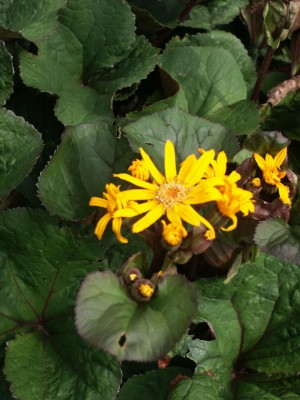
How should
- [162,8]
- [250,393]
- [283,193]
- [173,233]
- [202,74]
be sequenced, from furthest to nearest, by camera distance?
[162,8]
[202,74]
[250,393]
[283,193]
[173,233]

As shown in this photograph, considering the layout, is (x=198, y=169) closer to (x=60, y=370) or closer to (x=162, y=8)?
(x=60, y=370)

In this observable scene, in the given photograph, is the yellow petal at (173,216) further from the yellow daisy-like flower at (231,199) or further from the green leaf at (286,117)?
the green leaf at (286,117)

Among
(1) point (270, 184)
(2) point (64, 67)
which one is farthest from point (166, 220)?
(2) point (64, 67)

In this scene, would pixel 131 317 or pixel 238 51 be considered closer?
pixel 131 317

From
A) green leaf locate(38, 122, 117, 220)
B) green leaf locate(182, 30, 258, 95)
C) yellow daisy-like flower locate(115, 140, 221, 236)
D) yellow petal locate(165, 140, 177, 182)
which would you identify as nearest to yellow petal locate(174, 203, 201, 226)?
yellow daisy-like flower locate(115, 140, 221, 236)

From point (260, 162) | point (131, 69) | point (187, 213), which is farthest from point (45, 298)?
point (131, 69)

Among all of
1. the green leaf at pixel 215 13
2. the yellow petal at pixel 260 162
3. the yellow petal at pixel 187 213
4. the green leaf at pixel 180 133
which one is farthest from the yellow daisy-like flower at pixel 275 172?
the green leaf at pixel 215 13

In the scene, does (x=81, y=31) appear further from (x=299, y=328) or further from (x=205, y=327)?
(x=299, y=328)
